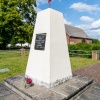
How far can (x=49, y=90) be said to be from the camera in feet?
14.9

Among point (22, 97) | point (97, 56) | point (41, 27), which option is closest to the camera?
point (22, 97)

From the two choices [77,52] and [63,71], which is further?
[77,52]

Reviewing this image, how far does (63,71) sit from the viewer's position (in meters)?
5.29

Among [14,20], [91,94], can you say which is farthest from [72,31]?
[91,94]

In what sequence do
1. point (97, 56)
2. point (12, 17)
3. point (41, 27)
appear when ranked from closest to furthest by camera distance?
point (41, 27), point (97, 56), point (12, 17)

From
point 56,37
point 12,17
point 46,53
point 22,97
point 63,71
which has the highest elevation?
point 12,17

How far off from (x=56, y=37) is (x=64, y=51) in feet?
2.38

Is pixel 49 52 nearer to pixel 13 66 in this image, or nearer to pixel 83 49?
pixel 13 66

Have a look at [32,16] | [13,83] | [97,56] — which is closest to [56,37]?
[13,83]

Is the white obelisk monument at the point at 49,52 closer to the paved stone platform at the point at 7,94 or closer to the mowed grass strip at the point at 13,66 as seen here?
the paved stone platform at the point at 7,94

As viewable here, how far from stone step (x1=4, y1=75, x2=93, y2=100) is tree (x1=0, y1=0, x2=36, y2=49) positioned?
23904 mm

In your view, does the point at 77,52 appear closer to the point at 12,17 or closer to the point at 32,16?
the point at 12,17

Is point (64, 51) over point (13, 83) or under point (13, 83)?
over

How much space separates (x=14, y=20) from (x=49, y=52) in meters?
26.3
